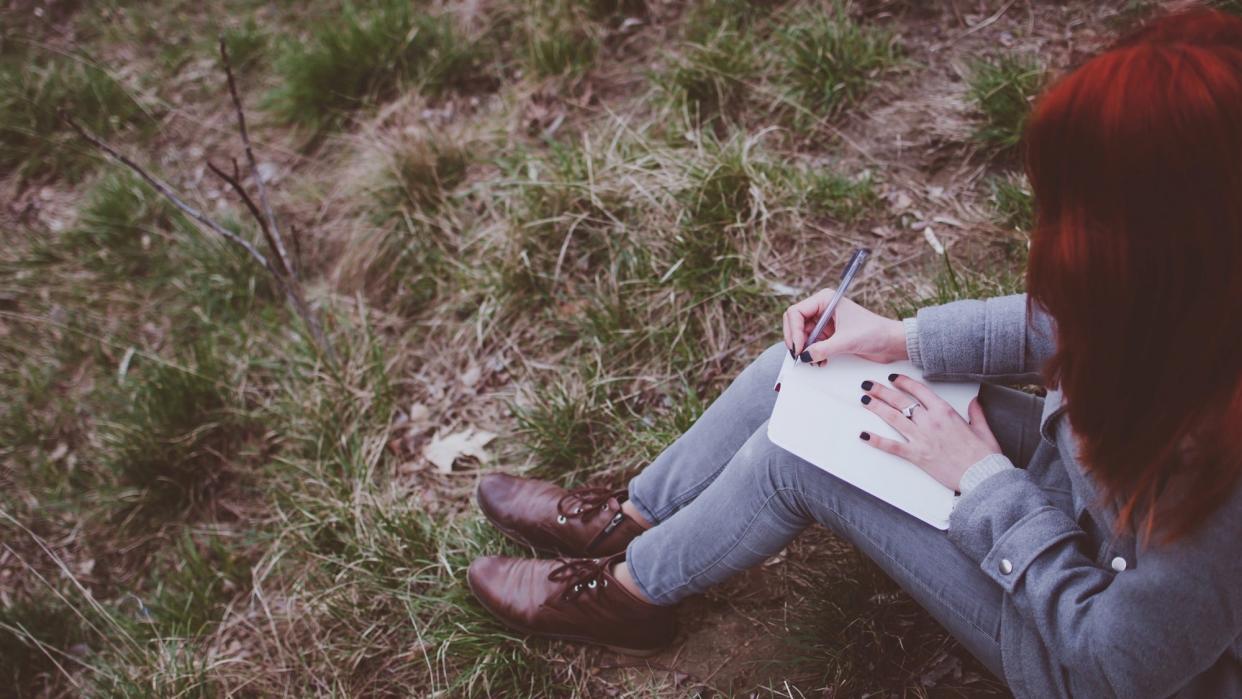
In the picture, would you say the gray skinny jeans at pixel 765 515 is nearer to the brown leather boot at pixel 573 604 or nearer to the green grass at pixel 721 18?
the brown leather boot at pixel 573 604

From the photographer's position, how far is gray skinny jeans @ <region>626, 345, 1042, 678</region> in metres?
1.53

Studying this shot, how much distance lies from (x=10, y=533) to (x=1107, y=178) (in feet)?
11.8

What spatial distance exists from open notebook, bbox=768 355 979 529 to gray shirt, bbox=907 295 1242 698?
0.09 meters

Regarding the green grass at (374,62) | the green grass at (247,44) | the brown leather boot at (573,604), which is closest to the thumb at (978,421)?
the brown leather boot at (573,604)

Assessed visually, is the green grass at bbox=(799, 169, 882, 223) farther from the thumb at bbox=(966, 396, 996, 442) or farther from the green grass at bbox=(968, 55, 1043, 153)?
the thumb at bbox=(966, 396, 996, 442)

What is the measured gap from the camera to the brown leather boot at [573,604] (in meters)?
2.06

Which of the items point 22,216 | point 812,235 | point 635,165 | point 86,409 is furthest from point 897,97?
point 22,216

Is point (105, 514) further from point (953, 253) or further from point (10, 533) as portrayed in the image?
point (953, 253)

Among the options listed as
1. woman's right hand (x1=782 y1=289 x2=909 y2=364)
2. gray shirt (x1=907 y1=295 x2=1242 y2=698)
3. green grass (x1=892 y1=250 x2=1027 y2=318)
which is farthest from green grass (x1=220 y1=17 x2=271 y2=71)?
gray shirt (x1=907 y1=295 x2=1242 y2=698)

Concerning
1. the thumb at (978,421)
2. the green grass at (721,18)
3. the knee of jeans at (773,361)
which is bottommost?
the knee of jeans at (773,361)

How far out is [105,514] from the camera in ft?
9.87

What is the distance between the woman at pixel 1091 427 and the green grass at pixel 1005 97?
1254 millimetres

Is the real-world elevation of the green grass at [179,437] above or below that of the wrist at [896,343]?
below

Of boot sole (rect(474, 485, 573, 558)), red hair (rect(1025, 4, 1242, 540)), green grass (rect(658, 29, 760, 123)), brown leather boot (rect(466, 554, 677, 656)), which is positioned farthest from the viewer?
green grass (rect(658, 29, 760, 123))
